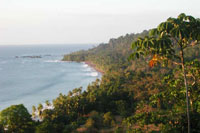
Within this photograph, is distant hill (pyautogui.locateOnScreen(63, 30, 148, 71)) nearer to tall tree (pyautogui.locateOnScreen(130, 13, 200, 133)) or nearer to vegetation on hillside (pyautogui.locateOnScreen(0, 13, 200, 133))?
vegetation on hillside (pyautogui.locateOnScreen(0, 13, 200, 133))

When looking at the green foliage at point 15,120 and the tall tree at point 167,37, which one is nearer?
the tall tree at point 167,37

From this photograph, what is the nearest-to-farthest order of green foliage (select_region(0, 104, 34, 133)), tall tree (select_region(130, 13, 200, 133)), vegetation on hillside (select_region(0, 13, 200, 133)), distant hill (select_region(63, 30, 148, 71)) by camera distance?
tall tree (select_region(130, 13, 200, 133)), vegetation on hillside (select_region(0, 13, 200, 133)), green foliage (select_region(0, 104, 34, 133)), distant hill (select_region(63, 30, 148, 71))

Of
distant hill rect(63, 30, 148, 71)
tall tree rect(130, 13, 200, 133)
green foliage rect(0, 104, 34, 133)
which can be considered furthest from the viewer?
distant hill rect(63, 30, 148, 71)

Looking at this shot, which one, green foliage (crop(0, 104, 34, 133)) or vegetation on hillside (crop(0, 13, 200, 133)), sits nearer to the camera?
vegetation on hillside (crop(0, 13, 200, 133))

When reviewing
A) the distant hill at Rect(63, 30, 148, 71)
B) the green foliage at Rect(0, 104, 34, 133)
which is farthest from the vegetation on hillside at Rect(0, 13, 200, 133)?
the distant hill at Rect(63, 30, 148, 71)

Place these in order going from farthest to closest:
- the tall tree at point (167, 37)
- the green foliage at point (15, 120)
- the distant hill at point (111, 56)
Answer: the distant hill at point (111, 56), the green foliage at point (15, 120), the tall tree at point (167, 37)

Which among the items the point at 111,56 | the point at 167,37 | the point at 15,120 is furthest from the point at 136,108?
the point at 111,56

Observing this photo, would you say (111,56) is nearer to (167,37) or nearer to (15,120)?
(15,120)

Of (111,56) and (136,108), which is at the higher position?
(111,56)

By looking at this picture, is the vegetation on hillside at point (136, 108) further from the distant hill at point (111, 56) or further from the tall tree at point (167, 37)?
the distant hill at point (111, 56)

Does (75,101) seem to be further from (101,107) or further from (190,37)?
(190,37)

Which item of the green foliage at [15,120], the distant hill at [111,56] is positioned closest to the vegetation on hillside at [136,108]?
the green foliage at [15,120]

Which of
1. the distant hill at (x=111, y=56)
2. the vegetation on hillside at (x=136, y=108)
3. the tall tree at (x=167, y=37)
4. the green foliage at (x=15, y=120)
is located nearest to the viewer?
the tall tree at (x=167, y=37)

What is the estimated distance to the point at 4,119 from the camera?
24.1m
